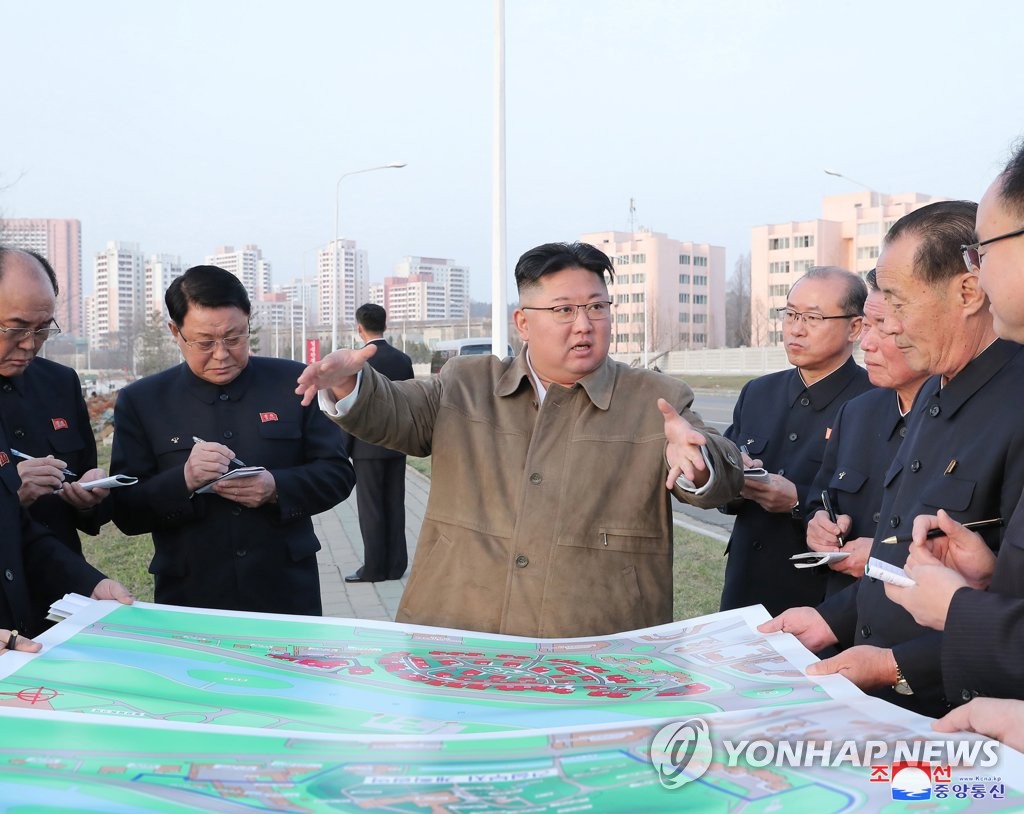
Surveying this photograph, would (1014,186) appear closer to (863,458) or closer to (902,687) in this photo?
(902,687)

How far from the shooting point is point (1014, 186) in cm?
202

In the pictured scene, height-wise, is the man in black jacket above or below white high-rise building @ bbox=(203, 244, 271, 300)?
below

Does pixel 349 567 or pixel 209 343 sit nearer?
pixel 209 343

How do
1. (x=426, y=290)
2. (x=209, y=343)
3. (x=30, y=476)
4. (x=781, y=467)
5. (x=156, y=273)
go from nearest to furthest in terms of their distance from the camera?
(x=30, y=476), (x=209, y=343), (x=781, y=467), (x=156, y=273), (x=426, y=290)

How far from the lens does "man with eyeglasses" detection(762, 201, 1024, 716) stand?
2.21 m

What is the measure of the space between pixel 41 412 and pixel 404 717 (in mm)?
2334

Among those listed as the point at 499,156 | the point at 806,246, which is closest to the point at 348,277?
the point at 806,246

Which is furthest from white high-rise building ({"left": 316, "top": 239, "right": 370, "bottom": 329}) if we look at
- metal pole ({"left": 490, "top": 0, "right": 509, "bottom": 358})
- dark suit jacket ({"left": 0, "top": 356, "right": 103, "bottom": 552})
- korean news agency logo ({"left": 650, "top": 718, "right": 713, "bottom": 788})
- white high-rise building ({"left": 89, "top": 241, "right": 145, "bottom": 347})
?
korean news agency logo ({"left": 650, "top": 718, "right": 713, "bottom": 788})

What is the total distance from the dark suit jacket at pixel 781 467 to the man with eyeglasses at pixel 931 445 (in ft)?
3.90

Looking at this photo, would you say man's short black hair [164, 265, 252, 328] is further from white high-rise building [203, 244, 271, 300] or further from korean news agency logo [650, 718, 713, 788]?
white high-rise building [203, 244, 271, 300]

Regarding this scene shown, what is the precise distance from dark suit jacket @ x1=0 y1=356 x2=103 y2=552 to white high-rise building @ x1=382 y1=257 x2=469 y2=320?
314 ft

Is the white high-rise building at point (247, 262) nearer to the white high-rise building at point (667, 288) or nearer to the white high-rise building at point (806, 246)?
the white high-rise building at point (667, 288)

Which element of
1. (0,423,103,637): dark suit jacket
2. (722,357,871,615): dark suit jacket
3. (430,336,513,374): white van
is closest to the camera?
(0,423,103,637): dark suit jacket

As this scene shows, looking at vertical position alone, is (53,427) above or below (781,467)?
above
